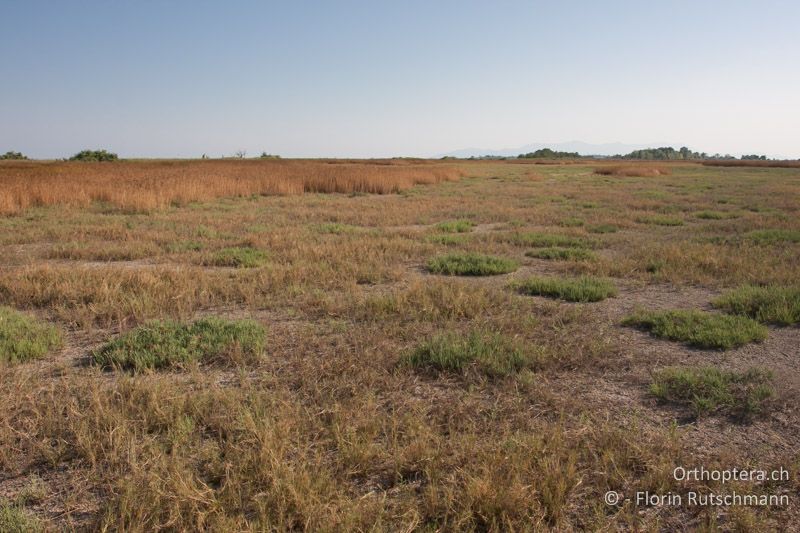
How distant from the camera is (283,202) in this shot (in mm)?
18922

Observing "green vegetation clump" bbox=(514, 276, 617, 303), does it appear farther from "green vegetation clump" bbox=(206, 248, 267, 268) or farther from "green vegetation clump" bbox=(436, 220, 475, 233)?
"green vegetation clump" bbox=(436, 220, 475, 233)

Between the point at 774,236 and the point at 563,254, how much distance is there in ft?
15.6

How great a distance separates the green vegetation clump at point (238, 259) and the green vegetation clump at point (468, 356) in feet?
14.5

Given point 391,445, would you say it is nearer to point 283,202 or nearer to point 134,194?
point 134,194

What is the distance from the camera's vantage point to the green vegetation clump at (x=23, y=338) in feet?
14.0

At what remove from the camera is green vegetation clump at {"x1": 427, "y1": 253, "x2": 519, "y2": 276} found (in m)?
7.73

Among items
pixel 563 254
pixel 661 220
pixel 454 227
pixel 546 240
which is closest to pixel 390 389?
pixel 563 254

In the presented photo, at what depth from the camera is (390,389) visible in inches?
147

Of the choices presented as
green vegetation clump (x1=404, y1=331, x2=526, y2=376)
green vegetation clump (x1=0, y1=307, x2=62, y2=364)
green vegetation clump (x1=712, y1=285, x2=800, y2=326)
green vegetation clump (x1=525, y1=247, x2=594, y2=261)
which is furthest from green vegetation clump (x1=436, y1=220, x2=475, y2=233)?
green vegetation clump (x1=0, y1=307, x2=62, y2=364)

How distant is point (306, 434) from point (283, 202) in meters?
16.6

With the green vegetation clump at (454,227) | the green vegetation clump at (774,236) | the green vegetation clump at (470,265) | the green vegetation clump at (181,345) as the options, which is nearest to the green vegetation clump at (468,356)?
the green vegetation clump at (181,345)

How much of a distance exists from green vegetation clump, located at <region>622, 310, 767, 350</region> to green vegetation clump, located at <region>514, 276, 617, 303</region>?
31.2 inches

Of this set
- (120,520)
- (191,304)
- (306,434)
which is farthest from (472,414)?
(191,304)

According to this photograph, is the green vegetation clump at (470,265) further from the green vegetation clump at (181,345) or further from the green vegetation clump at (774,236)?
the green vegetation clump at (774,236)
